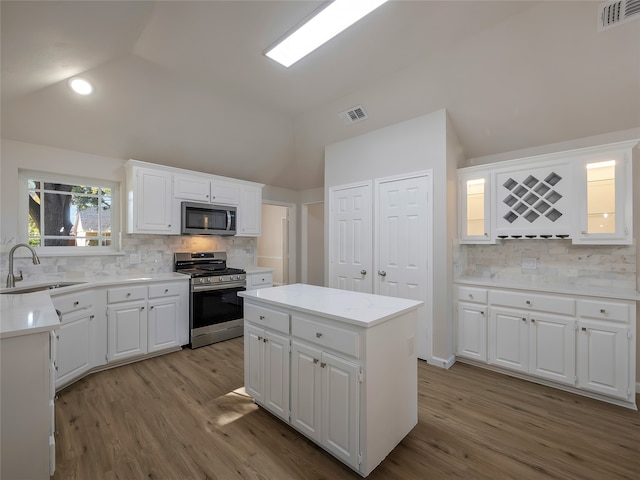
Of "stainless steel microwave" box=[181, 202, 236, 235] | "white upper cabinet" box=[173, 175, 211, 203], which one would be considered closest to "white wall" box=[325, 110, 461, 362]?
"stainless steel microwave" box=[181, 202, 236, 235]

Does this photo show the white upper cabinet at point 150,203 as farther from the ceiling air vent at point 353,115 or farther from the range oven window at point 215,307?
the ceiling air vent at point 353,115

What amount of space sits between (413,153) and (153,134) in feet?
10.6

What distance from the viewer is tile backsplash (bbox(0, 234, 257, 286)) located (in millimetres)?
3147

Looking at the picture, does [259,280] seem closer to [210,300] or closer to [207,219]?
[210,300]

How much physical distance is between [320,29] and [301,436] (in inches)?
122

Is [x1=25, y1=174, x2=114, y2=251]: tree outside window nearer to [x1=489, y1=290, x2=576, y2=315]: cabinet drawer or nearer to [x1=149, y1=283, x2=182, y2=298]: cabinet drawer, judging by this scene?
[x1=149, y1=283, x2=182, y2=298]: cabinet drawer

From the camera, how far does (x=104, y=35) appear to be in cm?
228

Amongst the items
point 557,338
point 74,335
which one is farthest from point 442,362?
point 74,335

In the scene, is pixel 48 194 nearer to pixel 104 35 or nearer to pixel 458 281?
pixel 104 35

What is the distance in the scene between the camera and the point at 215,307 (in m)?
3.93

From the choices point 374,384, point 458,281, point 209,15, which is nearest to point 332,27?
point 209,15

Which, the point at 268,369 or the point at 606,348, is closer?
the point at 268,369

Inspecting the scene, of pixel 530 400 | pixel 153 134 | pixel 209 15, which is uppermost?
pixel 209 15

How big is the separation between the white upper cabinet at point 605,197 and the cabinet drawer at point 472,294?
99 cm
